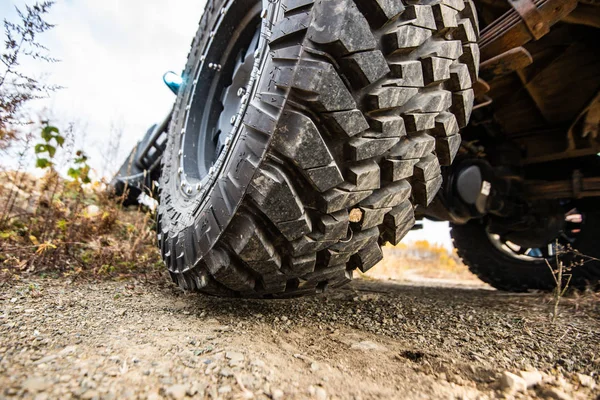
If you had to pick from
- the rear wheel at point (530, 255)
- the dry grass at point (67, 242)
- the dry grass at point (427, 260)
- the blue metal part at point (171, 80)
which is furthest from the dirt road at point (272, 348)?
the dry grass at point (427, 260)

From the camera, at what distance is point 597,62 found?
1699 mm

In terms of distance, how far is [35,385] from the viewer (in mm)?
685

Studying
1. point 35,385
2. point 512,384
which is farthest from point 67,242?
point 512,384

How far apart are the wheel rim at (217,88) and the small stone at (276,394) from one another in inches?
34.4

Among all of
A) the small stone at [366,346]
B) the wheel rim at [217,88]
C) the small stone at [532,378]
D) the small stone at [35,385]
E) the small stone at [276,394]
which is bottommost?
the small stone at [35,385]

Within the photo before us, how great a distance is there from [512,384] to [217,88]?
1.68m

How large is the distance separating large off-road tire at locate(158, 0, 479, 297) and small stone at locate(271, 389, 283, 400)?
35cm

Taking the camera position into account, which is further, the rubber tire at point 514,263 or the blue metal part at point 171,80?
the blue metal part at point 171,80

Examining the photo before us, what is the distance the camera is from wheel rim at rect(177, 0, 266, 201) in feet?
5.18

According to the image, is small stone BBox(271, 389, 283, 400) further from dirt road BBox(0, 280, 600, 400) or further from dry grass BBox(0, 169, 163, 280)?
dry grass BBox(0, 169, 163, 280)

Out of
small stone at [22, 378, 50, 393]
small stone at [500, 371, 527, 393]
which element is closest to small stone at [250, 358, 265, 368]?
small stone at [22, 378, 50, 393]

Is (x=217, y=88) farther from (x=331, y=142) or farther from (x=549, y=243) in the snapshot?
(x=549, y=243)

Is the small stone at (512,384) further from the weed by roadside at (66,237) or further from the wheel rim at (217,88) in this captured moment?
the weed by roadside at (66,237)

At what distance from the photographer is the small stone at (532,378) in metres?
0.86
